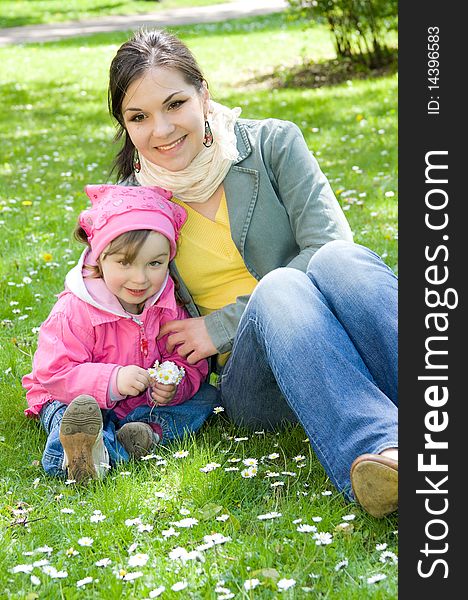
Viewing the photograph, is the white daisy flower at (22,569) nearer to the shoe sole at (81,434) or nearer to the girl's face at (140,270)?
the shoe sole at (81,434)

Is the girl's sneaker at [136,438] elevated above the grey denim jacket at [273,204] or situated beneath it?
situated beneath

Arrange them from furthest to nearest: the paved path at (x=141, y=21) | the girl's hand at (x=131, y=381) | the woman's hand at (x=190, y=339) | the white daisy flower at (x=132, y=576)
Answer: the paved path at (x=141, y=21)
the woman's hand at (x=190, y=339)
the girl's hand at (x=131, y=381)
the white daisy flower at (x=132, y=576)

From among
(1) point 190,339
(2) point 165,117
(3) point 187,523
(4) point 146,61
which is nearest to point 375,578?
(3) point 187,523

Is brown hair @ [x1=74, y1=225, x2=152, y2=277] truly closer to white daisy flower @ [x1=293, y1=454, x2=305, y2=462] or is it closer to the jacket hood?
the jacket hood

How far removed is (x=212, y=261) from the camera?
11.2 ft

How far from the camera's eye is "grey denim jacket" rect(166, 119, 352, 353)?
331 cm

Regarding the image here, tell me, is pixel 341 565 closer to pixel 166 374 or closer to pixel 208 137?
pixel 166 374

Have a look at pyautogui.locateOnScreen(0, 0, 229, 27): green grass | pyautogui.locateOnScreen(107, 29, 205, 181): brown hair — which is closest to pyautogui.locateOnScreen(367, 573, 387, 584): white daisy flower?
pyautogui.locateOnScreen(107, 29, 205, 181): brown hair

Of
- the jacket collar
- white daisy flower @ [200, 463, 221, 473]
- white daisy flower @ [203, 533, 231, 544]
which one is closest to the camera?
white daisy flower @ [203, 533, 231, 544]

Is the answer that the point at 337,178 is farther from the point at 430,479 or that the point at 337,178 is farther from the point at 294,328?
the point at 430,479

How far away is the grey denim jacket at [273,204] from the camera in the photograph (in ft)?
10.9

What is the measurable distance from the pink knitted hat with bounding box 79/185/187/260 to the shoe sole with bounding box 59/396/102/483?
0.55 m

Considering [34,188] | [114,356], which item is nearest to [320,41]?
[34,188]

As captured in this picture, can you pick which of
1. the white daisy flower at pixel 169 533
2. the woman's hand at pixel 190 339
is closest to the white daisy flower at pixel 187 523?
the white daisy flower at pixel 169 533
